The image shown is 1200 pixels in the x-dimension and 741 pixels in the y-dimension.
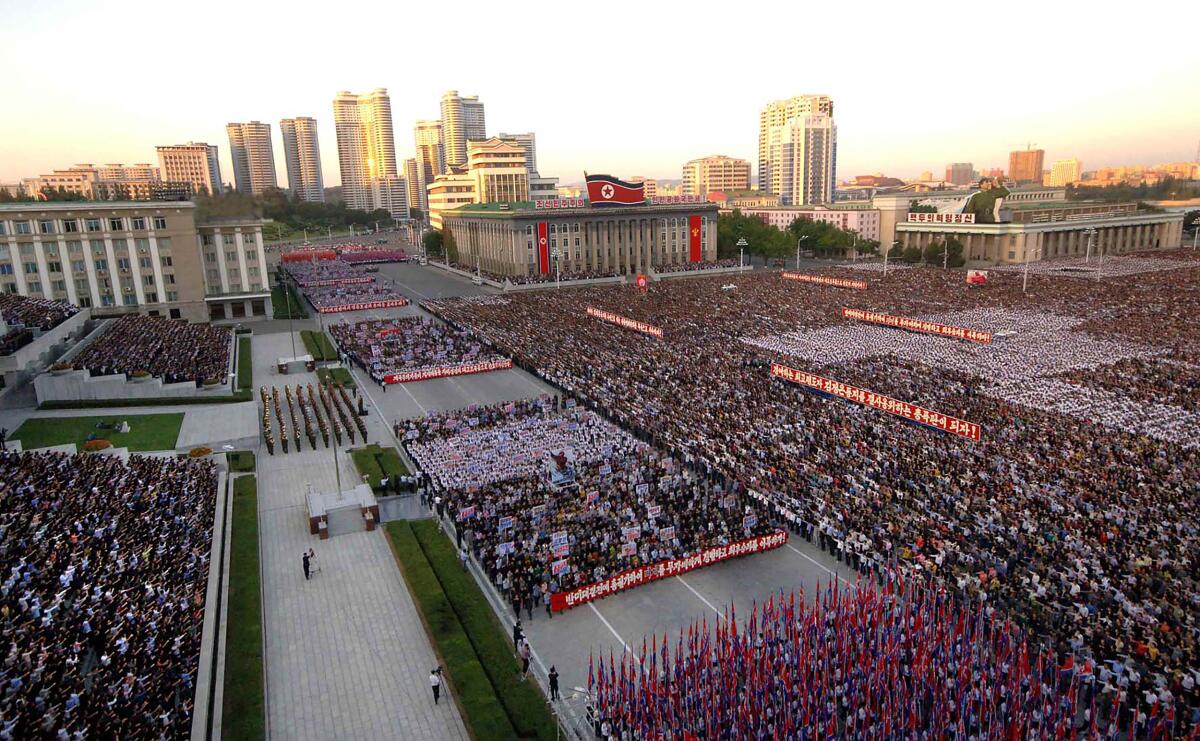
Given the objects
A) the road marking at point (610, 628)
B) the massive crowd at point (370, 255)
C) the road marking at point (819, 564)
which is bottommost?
the road marking at point (610, 628)

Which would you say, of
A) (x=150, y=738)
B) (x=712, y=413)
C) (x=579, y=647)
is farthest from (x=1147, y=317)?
(x=150, y=738)

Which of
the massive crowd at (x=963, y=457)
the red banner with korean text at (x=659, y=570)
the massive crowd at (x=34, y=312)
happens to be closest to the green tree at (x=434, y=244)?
the massive crowd at (x=963, y=457)

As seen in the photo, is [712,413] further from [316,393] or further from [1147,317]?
[1147,317]

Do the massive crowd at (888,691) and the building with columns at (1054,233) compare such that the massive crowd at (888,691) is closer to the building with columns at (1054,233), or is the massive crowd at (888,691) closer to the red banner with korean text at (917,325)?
the red banner with korean text at (917,325)

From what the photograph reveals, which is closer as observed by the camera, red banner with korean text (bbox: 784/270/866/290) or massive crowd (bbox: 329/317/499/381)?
massive crowd (bbox: 329/317/499/381)

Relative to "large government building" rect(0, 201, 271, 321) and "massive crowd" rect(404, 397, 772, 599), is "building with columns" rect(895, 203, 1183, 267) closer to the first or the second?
"massive crowd" rect(404, 397, 772, 599)

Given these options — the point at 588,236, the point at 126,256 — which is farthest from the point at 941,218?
the point at 126,256

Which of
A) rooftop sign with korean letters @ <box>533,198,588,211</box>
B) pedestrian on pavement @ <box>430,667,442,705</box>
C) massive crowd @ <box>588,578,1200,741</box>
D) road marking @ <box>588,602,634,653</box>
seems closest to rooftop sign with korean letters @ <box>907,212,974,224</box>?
rooftop sign with korean letters @ <box>533,198,588,211</box>
